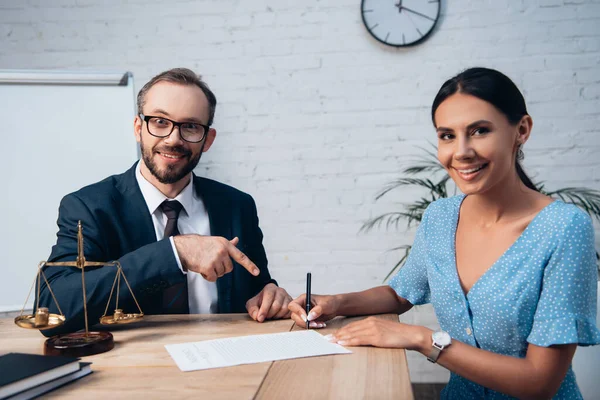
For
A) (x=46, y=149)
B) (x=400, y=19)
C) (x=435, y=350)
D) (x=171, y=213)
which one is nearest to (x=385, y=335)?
(x=435, y=350)

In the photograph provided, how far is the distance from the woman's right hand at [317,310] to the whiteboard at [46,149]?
4.73ft

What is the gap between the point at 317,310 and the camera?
1.32 m

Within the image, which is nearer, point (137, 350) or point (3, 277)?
point (137, 350)

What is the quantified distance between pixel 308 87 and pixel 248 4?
540 millimetres

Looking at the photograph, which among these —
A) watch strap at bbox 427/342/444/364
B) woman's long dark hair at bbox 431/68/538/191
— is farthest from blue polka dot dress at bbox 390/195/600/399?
woman's long dark hair at bbox 431/68/538/191

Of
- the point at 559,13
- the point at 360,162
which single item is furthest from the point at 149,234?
the point at 559,13

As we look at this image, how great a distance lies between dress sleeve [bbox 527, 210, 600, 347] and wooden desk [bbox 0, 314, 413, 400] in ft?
0.97

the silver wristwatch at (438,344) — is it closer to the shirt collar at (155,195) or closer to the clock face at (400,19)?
the shirt collar at (155,195)

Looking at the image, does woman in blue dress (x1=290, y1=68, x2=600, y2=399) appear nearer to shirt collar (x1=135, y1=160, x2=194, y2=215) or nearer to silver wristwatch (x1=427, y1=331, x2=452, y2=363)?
silver wristwatch (x1=427, y1=331, x2=452, y2=363)

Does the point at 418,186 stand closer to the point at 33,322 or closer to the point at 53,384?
the point at 33,322

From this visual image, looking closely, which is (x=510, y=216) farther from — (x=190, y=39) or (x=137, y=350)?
(x=190, y=39)

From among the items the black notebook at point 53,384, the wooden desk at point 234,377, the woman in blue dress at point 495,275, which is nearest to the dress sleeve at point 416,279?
the woman in blue dress at point 495,275

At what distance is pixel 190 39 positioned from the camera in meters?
2.88

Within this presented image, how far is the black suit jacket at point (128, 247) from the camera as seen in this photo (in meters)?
1.29
